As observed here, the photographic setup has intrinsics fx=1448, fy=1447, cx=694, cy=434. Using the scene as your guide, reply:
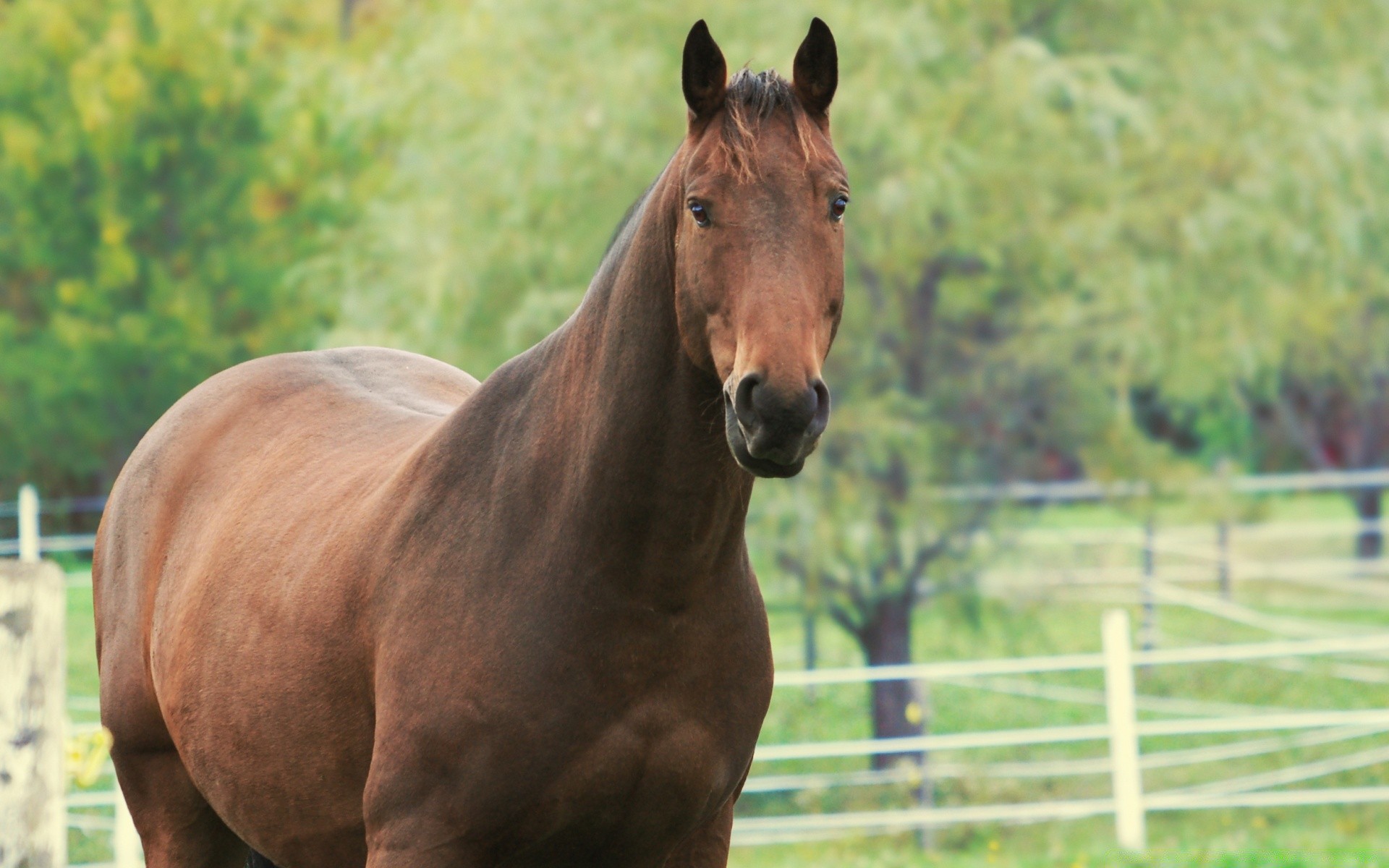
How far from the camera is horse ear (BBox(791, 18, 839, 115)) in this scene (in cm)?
224

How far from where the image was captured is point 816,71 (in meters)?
2.26

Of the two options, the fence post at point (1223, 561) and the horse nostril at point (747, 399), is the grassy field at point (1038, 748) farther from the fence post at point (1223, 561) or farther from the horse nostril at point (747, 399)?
the horse nostril at point (747, 399)

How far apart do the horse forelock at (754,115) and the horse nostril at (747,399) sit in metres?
0.34

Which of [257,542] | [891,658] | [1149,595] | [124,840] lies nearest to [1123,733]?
[891,658]

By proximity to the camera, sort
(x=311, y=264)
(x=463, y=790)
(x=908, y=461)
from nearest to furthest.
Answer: (x=463, y=790), (x=908, y=461), (x=311, y=264)

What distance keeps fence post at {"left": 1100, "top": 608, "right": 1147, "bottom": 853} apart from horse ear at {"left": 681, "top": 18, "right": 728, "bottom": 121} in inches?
220

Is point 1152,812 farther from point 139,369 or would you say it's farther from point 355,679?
point 139,369

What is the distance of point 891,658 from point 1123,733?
355 cm

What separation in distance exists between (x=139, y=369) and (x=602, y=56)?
26.2 ft

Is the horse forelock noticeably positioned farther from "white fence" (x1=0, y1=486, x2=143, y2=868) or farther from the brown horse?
"white fence" (x1=0, y1=486, x2=143, y2=868)

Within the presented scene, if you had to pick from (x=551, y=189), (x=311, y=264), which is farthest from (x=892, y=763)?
(x=311, y=264)

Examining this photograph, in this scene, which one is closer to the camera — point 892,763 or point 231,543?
point 231,543

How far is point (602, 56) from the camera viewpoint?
9.89 metres

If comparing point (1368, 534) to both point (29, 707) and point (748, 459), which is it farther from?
point (29, 707)
